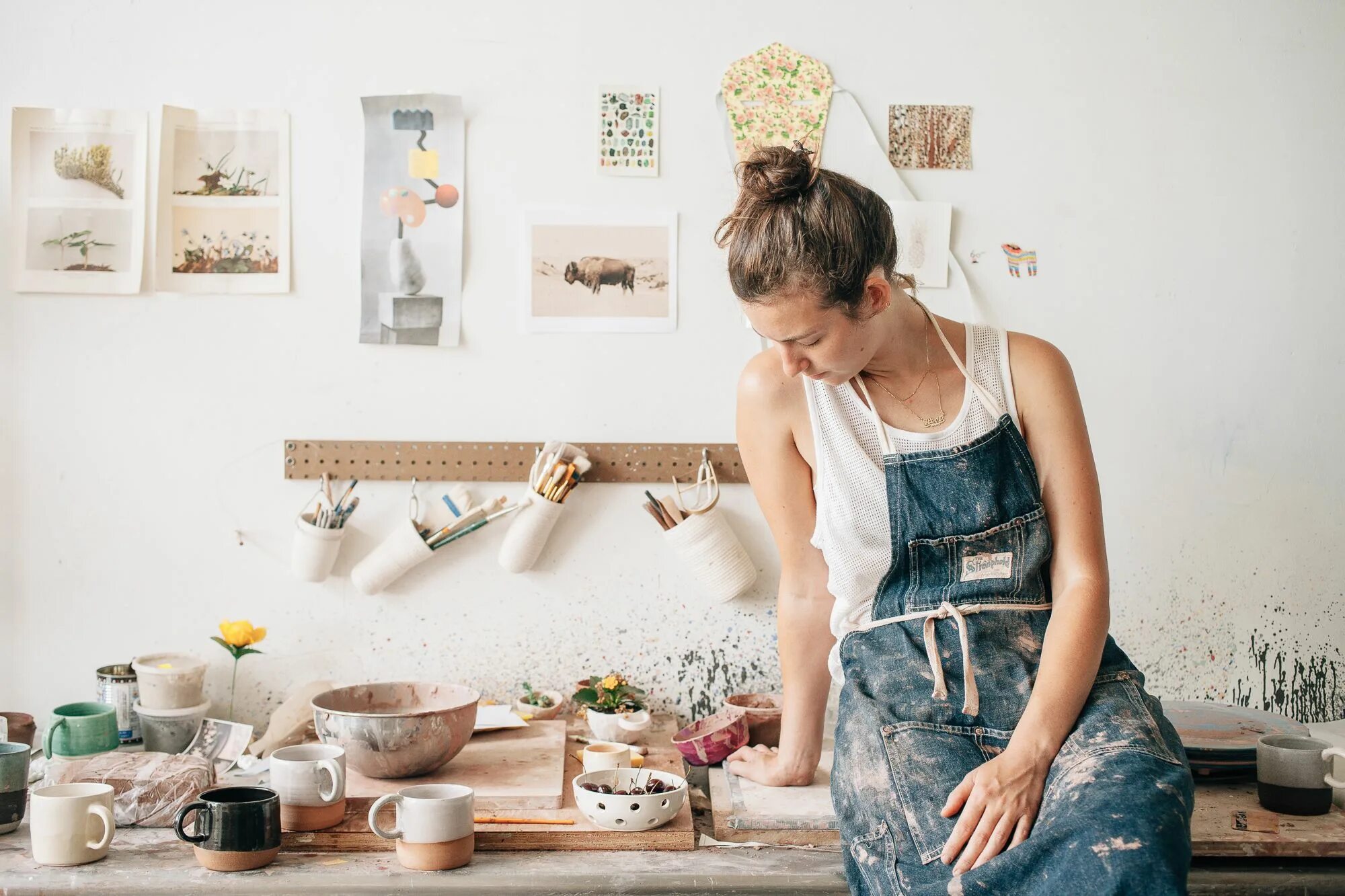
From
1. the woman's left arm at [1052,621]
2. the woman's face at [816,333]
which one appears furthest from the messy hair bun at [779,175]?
the woman's left arm at [1052,621]

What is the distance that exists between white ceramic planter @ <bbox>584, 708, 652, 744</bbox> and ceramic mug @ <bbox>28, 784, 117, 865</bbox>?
81cm

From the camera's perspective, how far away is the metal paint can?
6.77ft

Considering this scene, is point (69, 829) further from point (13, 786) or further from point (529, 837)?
point (529, 837)

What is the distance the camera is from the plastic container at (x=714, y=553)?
2.19 m

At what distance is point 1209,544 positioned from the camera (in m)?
2.33

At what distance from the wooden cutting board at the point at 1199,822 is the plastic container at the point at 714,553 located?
1.49 ft

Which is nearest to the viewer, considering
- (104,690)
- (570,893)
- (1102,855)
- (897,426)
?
(1102,855)

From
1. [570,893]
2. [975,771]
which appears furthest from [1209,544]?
[570,893]

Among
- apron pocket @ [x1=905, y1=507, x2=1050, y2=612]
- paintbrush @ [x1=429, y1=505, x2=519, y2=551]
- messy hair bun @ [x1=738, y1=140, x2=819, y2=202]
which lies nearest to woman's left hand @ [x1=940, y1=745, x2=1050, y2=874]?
apron pocket @ [x1=905, y1=507, x2=1050, y2=612]

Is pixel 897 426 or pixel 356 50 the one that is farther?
pixel 356 50

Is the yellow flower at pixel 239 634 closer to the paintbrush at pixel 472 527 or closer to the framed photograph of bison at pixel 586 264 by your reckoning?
the paintbrush at pixel 472 527

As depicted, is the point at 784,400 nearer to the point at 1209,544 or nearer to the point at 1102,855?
the point at 1102,855

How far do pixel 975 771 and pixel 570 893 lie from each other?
0.57 meters

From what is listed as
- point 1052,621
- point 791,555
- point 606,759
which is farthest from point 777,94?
point 606,759
